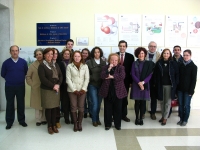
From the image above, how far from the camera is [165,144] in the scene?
9.35ft

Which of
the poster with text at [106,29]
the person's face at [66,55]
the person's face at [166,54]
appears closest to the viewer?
the person's face at [166,54]

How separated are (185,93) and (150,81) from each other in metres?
0.68

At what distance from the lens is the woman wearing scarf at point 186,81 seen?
11.5 ft

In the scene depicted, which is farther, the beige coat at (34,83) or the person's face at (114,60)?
the beige coat at (34,83)

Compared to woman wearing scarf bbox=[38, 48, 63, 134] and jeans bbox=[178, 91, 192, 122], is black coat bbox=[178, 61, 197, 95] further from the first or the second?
woman wearing scarf bbox=[38, 48, 63, 134]

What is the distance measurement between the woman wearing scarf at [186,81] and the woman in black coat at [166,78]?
118 millimetres

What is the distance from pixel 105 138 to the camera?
3051 millimetres

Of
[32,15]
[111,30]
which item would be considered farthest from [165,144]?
[32,15]

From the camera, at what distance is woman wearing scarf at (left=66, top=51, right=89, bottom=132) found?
3.27 m

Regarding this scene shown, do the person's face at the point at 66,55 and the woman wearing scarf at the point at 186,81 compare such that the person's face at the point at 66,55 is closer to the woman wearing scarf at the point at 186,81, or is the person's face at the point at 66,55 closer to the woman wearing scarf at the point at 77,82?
the woman wearing scarf at the point at 77,82

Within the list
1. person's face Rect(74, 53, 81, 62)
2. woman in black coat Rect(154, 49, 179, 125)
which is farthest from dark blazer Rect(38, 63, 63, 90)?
woman in black coat Rect(154, 49, 179, 125)

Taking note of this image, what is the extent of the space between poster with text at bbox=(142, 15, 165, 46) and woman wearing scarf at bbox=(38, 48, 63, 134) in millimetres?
2470

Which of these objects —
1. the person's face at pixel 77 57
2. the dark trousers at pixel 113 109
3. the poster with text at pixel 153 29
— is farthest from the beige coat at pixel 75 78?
the poster with text at pixel 153 29

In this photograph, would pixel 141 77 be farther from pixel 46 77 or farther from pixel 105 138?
pixel 46 77
